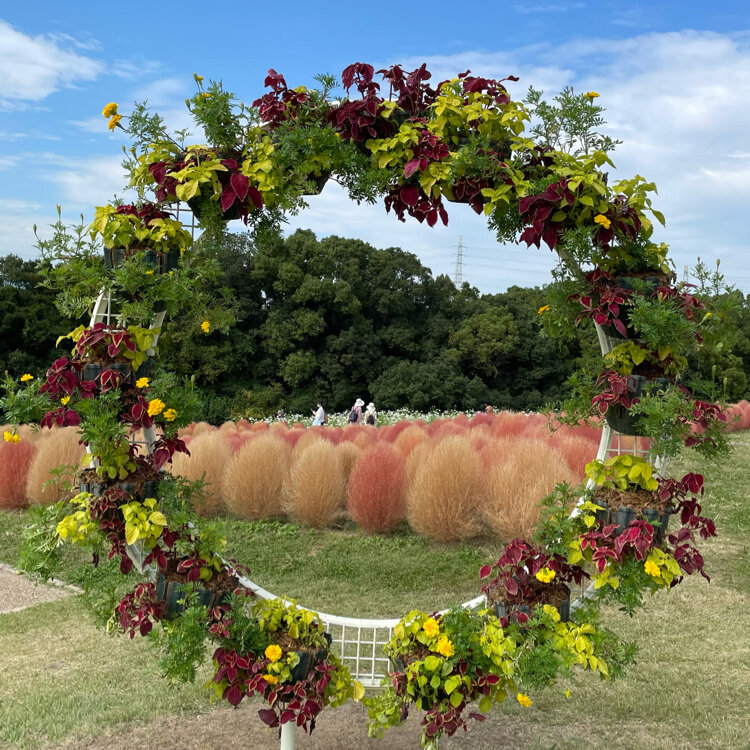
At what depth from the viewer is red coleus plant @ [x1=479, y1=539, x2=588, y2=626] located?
8.96 ft

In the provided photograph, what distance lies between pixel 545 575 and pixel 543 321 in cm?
101

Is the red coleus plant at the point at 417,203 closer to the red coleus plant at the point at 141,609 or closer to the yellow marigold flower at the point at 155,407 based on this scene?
the yellow marigold flower at the point at 155,407

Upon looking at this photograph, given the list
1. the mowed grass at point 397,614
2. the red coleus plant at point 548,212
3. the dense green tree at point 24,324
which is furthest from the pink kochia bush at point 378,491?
the dense green tree at point 24,324

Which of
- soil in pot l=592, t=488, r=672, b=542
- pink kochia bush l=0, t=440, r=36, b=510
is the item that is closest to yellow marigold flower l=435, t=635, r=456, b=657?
soil in pot l=592, t=488, r=672, b=542

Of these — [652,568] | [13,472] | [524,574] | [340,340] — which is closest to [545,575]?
[524,574]

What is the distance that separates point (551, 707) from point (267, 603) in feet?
5.33

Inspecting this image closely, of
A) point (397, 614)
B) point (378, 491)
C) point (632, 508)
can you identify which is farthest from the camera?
point (378, 491)

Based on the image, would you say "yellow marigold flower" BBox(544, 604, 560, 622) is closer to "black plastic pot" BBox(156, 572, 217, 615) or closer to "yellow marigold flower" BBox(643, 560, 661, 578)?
"yellow marigold flower" BBox(643, 560, 661, 578)

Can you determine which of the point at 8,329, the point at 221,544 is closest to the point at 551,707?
the point at 221,544

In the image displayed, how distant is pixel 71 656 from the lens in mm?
4207

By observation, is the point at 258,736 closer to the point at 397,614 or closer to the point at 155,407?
the point at 155,407

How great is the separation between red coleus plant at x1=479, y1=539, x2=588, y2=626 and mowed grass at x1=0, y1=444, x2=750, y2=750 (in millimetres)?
825

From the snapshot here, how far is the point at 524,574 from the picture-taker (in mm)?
2754

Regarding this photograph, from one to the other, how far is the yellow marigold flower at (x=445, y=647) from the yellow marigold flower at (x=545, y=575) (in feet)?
1.32
